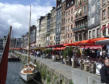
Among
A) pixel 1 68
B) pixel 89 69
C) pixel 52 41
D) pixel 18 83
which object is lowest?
pixel 18 83

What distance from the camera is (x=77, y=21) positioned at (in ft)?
182

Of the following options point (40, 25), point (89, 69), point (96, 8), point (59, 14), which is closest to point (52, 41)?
point (59, 14)

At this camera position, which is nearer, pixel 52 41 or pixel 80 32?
pixel 80 32

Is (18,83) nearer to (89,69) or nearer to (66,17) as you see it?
(89,69)

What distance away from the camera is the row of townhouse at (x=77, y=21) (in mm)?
38969

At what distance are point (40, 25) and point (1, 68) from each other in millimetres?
109894

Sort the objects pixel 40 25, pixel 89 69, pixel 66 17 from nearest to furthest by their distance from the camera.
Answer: pixel 89 69, pixel 66 17, pixel 40 25

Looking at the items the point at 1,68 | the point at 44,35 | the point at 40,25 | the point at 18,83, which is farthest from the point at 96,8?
the point at 40,25

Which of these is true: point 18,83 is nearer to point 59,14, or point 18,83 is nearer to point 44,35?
point 59,14

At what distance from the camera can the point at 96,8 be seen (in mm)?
42125

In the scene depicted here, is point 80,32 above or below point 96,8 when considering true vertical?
below

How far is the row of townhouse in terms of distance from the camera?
1534 inches

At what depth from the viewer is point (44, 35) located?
10106 cm

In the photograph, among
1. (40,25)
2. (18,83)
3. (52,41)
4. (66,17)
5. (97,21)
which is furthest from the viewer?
(40,25)
